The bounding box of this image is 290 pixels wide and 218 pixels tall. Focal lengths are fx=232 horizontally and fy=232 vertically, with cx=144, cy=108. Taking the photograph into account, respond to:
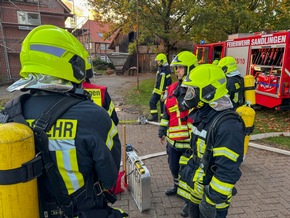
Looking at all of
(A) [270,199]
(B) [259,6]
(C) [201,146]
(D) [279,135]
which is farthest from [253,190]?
(B) [259,6]

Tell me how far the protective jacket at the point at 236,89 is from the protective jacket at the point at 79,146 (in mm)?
3448

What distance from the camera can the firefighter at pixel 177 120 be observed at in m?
2.99

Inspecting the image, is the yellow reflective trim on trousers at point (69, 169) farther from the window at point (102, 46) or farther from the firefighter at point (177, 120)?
the window at point (102, 46)

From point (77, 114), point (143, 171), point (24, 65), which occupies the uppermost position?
point (24, 65)

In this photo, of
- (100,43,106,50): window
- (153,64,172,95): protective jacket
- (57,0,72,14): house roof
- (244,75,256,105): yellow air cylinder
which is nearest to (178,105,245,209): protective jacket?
(244,75,256,105): yellow air cylinder

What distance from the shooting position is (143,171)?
292cm

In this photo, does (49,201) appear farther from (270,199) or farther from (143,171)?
(270,199)

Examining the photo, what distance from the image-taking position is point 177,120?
3.04 meters

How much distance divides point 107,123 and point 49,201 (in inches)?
23.2

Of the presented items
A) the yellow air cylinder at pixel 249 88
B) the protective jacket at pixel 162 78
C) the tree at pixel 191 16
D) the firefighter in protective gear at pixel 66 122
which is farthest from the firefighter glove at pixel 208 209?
the tree at pixel 191 16

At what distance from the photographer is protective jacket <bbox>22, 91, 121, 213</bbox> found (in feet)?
4.09

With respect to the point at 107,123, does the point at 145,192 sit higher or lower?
lower

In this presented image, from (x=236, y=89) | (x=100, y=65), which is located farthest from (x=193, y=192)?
(x=100, y=65)

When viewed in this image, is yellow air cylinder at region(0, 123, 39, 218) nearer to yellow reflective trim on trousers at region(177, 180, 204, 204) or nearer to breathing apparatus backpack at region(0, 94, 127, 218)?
breathing apparatus backpack at region(0, 94, 127, 218)
